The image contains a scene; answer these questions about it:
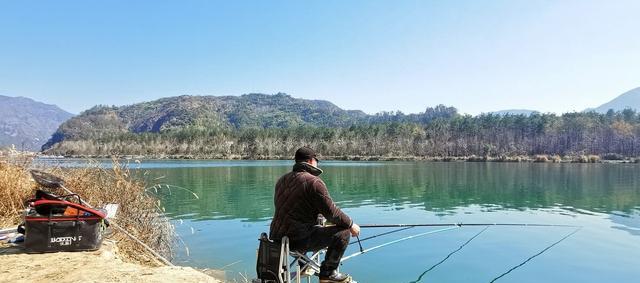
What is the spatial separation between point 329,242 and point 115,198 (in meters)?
6.32

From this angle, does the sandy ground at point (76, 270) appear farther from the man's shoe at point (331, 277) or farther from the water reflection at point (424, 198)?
the water reflection at point (424, 198)

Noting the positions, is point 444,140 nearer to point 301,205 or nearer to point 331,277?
point 331,277

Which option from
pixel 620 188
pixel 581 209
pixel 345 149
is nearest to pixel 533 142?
pixel 345 149

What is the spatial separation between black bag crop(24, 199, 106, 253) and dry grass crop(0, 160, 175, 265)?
4.33 feet

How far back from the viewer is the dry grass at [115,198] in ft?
28.0

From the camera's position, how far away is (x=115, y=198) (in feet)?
31.8

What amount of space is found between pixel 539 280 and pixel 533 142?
4306 inches

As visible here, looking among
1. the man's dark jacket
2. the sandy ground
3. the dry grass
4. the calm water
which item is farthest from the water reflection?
the man's dark jacket

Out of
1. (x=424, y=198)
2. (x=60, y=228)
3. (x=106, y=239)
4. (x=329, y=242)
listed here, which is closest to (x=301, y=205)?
(x=329, y=242)

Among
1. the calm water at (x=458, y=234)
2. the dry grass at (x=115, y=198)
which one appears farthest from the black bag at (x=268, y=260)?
the calm water at (x=458, y=234)

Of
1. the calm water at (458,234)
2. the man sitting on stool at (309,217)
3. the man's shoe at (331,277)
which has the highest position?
the man sitting on stool at (309,217)

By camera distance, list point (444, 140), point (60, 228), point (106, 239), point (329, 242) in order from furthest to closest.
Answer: point (444, 140), point (106, 239), point (60, 228), point (329, 242)

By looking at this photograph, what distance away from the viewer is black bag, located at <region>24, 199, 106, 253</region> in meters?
6.34

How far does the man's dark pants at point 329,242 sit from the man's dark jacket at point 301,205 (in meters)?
0.09
